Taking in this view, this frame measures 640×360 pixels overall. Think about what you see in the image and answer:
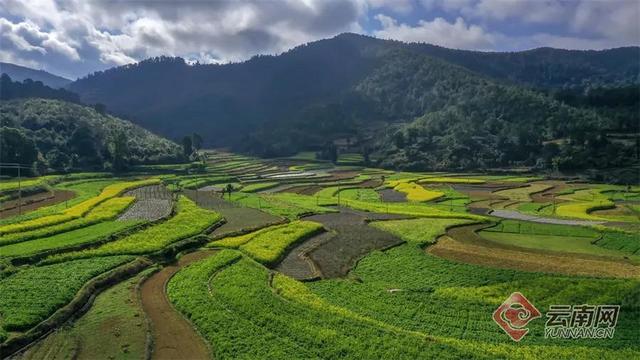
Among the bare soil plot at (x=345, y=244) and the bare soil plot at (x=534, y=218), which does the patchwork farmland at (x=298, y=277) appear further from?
the bare soil plot at (x=534, y=218)

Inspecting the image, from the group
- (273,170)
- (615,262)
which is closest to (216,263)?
(615,262)

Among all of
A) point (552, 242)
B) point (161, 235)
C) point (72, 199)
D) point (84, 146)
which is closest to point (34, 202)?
point (72, 199)

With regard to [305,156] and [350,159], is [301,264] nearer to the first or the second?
[350,159]

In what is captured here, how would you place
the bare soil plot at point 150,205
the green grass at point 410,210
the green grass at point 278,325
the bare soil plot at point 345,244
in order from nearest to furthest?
the green grass at point 278,325, the bare soil plot at point 345,244, the bare soil plot at point 150,205, the green grass at point 410,210

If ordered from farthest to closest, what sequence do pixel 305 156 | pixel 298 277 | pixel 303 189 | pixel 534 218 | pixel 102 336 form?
pixel 305 156 → pixel 303 189 → pixel 534 218 → pixel 298 277 → pixel 102 336

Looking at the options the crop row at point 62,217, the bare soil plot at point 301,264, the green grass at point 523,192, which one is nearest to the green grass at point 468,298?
the bare soil plot at point 301,264

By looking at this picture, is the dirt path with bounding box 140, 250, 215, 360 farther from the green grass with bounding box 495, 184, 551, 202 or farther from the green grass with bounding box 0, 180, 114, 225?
the green grass with bounding box 495, 184, 551, 202

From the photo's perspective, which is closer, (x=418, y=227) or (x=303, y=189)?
(x=418, y=227)
